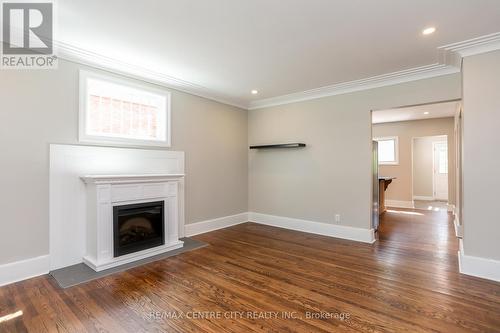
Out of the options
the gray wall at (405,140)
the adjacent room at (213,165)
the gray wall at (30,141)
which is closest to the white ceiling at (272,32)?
the adjacent room at (213,165)

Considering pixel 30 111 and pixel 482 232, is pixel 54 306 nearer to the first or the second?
pixel 30 111

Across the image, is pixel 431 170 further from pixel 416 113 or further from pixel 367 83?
pixel 367 83

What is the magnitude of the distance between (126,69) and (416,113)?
278 inches

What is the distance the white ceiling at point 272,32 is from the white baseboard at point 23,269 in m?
2.56

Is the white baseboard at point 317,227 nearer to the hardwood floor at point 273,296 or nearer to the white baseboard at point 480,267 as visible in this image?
the hardwood floor at point 273,296

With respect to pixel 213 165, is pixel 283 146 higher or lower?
higher

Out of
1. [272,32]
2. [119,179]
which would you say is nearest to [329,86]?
[272,32]

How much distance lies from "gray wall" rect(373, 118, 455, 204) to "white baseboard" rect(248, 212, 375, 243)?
445 cm

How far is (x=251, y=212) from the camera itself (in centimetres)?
580

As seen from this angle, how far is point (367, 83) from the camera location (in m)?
4.16

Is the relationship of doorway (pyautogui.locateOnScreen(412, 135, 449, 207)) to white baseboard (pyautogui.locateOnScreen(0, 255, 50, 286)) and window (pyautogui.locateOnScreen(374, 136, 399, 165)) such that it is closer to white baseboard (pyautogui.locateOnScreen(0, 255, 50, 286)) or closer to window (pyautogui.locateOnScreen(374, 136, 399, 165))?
window (pyautogui.locateOnScreen(374, 136, 399, 165))

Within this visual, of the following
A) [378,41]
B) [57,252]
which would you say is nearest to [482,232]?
[378,41]

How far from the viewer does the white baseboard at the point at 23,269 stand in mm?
2654

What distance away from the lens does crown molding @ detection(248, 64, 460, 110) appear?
3.56 meters
